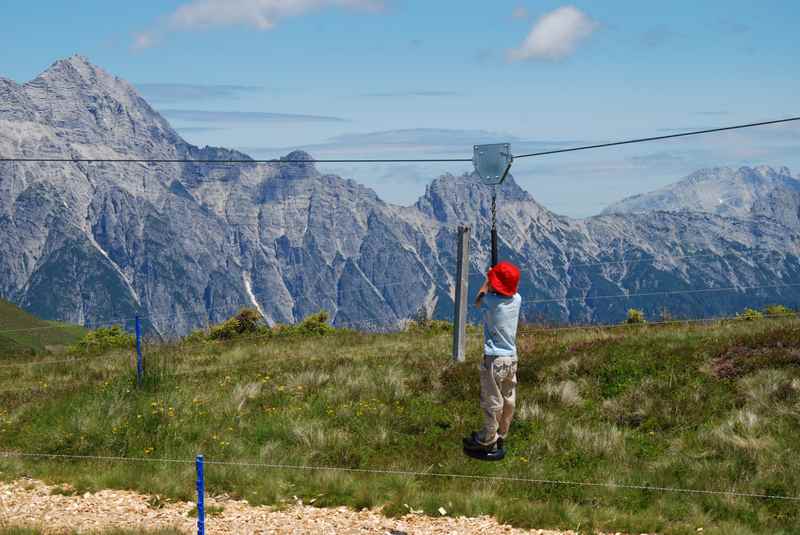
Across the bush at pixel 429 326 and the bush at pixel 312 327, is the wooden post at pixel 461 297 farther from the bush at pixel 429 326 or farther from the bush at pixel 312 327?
the bush at pixel 312 327

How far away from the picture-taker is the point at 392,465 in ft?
52.4

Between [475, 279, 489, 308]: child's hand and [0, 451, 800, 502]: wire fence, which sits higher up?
[475, 279, 489, 308]: child's hand

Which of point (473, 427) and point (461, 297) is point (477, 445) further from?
point (461, 297)

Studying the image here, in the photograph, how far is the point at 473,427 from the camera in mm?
17578

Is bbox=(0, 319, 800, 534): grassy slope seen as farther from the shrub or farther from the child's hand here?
the shrub

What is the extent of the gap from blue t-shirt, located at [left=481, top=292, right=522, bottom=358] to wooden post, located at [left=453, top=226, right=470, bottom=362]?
839 centimetres

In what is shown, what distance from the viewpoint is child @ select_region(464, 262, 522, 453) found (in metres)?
13.3

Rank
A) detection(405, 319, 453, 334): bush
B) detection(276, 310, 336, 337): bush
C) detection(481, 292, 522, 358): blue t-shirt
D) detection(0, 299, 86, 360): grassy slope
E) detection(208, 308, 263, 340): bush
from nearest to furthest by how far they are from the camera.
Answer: detection(481, 292, 522, 358): blue t-shirt, detection(405, 319, 453, 334): bush, detection(276, 310, 336, 337): bush, detection(208, 308, 263, 340): bush, detection(0, 299, 86, 360): grassy slope

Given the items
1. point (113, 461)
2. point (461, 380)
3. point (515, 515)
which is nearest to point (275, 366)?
point (461, 380)

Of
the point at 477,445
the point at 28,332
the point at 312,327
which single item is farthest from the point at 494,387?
the point at 28,332

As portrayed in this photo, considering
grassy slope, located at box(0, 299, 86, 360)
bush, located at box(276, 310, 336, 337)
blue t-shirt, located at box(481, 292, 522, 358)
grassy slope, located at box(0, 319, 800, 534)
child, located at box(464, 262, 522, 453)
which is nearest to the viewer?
child, located at box(464, 262, 522, 453)

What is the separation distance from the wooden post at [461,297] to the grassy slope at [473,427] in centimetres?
62

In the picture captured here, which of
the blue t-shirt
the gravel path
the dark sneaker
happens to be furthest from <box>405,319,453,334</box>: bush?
the gravel path

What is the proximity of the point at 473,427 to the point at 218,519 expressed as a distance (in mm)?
5822
